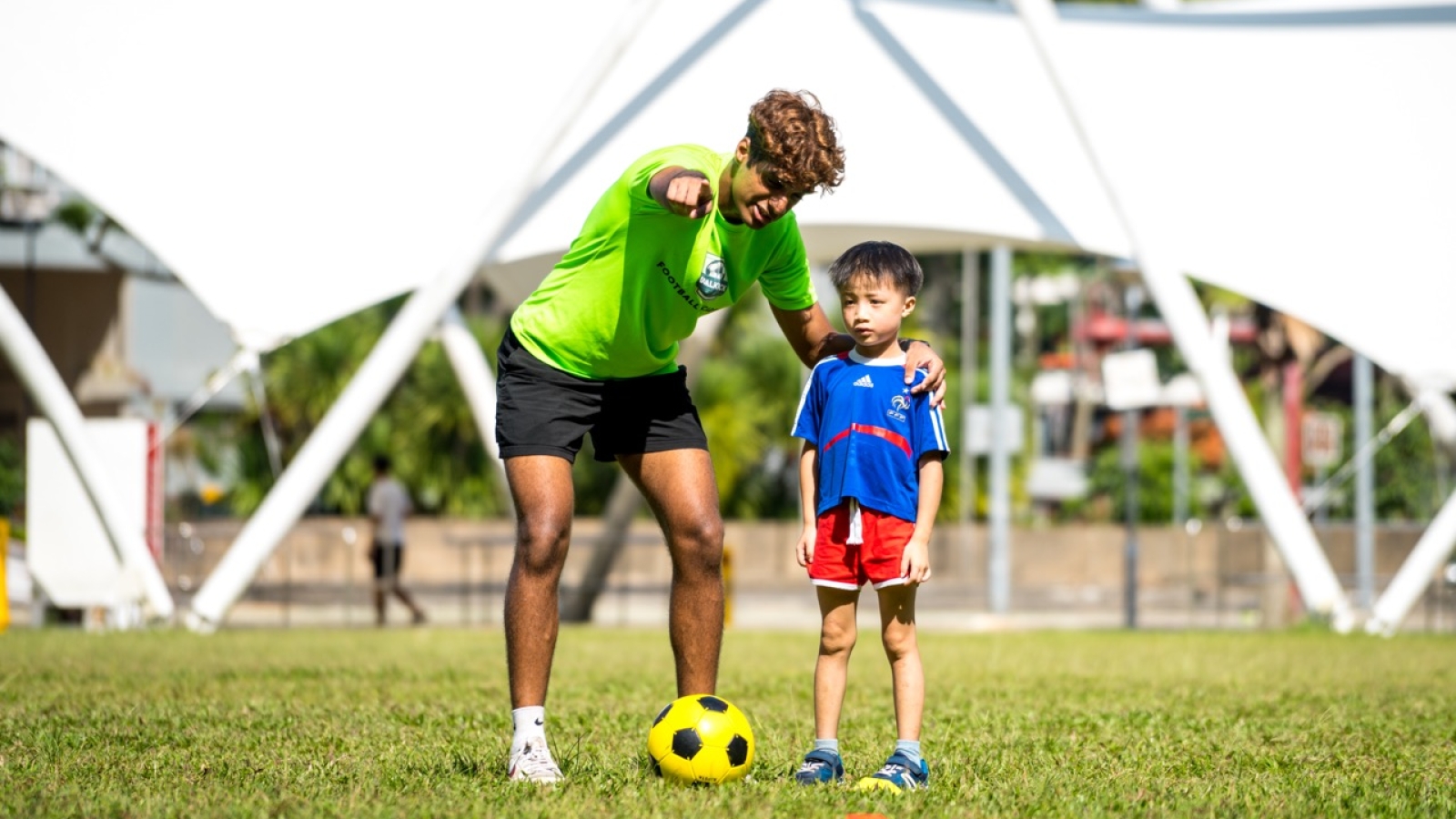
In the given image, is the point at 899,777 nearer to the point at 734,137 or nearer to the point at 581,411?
the point at 581,411

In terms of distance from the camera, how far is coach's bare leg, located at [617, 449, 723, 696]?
5277 mm

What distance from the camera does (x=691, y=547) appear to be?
5.30 m

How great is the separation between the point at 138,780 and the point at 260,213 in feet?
33.9

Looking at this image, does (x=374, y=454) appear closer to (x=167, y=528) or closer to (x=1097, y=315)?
(x=167, y=528)

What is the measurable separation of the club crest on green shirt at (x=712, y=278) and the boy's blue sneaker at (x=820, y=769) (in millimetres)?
1298

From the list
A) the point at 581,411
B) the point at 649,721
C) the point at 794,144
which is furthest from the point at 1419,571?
the point at 794,144

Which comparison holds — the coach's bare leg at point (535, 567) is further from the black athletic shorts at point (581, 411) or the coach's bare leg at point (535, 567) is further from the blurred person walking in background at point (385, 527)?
the blurred person walking in background at point (385, 527)

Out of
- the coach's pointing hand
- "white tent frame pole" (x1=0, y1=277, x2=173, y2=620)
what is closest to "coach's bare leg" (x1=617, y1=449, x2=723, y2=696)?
the coach's pointing hand

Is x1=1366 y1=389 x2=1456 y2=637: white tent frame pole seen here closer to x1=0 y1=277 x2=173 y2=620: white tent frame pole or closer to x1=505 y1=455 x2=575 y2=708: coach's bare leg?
x1=0 y1=277 x2=173 y2=620: white tent frame pole

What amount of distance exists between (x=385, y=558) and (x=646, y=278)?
1373 cm

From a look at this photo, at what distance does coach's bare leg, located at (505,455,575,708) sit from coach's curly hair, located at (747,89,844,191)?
1.11m

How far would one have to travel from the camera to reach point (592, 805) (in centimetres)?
437

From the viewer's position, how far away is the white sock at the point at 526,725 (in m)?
4.92

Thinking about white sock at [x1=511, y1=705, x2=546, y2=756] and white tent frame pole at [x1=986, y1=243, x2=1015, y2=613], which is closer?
white sock at [x1=511, y1=705, x2=546, y2=756]
